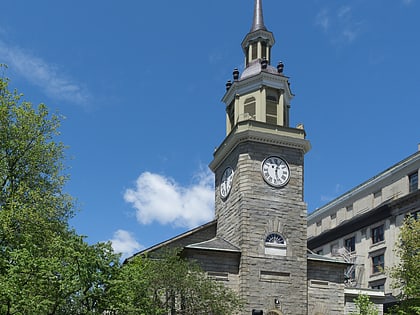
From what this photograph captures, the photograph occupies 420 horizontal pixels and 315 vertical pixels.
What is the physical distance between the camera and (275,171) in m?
37.4

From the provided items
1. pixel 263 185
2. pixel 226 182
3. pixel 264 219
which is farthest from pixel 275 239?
pixel 226 182

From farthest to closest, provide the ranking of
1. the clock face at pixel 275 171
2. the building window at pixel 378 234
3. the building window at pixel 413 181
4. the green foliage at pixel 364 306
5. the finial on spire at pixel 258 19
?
the building window at pixel 378 234, the building window at pixel 413 181, the finial on spire at pixel 258 19, the clock face at pixel 275 171, the green foliage at pixel 364 306

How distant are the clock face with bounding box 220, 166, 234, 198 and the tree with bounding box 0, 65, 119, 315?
11987 mm

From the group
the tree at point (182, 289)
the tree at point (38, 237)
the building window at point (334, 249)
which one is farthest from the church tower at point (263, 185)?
the building window at point (334, 249)

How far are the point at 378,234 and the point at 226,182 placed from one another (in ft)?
74.0

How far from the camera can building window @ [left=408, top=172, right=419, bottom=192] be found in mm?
52253

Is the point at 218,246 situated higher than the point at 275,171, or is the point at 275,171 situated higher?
the point at 275,171

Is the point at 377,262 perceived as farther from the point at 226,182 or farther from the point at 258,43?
the point at 258,43

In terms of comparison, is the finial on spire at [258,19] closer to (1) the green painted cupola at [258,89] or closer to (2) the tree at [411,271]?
(1) the green painted cupola at [258,89]

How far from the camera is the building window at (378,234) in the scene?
181ft

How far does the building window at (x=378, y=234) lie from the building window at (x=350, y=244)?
3.25 meters

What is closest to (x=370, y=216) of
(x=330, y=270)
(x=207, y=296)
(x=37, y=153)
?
(x=330, y=270)

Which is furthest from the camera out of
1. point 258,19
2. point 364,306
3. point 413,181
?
point 413,181

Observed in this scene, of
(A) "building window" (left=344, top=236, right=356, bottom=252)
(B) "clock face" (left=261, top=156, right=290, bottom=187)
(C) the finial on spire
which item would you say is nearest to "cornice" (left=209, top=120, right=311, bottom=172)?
(B) "clock face" (left=261, top=156, right=290, bottom=187)
